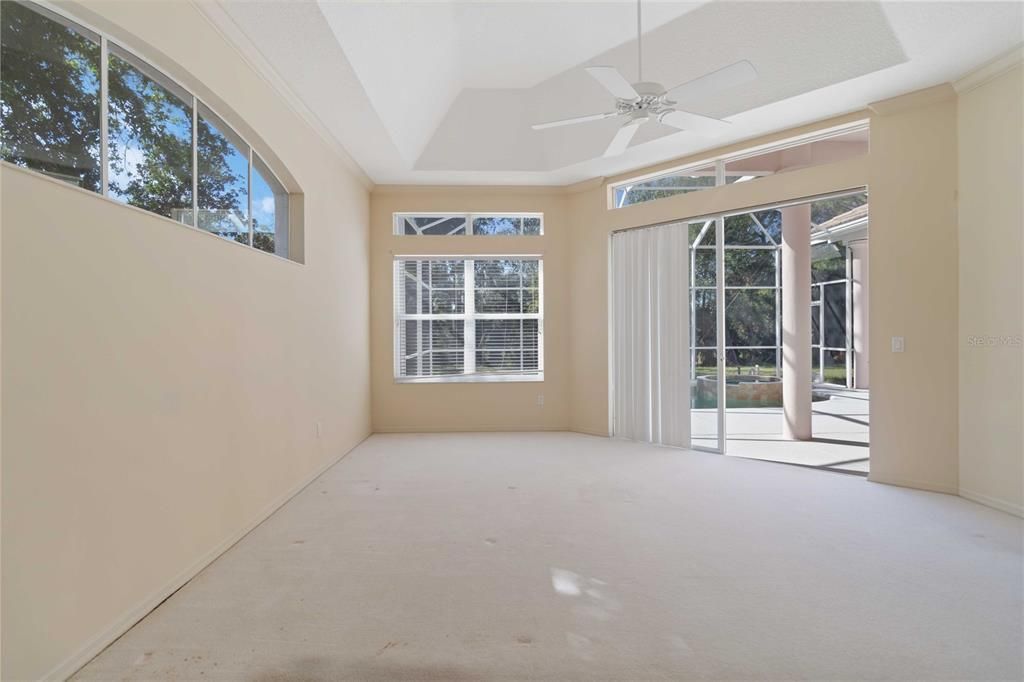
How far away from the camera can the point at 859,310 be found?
921 centimetres

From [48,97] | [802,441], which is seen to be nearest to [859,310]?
[802,441]

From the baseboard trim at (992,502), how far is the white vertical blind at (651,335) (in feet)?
6.87

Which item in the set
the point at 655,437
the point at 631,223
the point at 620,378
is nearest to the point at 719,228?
the point at 631,223

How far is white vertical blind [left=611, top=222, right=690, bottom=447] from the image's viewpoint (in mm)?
4965

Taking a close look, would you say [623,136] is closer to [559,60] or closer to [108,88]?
[559,60]

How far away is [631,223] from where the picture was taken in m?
5.30

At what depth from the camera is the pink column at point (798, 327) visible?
5.47 meters

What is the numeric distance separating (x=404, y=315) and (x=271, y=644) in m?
4.29

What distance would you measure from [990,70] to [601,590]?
411 cm

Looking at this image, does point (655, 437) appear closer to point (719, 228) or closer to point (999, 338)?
point (719, 228)

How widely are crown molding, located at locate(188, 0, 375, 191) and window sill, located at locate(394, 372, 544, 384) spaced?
8.53 feet

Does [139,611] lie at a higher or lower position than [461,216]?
lower

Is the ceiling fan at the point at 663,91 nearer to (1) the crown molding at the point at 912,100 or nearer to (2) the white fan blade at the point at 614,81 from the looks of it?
(2) the white fan blade at the point at 614,81

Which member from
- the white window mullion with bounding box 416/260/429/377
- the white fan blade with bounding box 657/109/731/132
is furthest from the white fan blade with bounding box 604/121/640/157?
the white window mullion with bounding box 416/260/429/377
